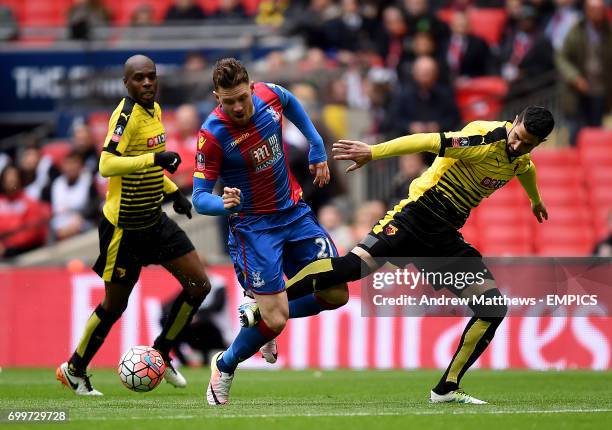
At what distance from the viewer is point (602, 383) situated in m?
12.4

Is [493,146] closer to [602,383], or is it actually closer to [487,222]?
[602,383]

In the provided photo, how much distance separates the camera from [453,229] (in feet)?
33.7

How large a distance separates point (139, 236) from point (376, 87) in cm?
813

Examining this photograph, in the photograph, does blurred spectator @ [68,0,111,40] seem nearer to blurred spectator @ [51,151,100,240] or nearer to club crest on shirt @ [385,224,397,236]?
blurred spectator @ [51,151,100,240]

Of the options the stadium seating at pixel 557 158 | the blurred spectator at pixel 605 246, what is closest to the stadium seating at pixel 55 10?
the stadium seating at pixel 557 158

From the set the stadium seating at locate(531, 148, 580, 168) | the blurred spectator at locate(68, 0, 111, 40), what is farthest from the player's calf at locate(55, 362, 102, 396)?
the blurred spectator at locate(68, 0, 111, 40)

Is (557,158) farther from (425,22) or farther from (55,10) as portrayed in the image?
(55,10)

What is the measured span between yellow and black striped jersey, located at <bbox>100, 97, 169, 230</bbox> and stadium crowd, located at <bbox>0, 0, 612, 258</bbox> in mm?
5458

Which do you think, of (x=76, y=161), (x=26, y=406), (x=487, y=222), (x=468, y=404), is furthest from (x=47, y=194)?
(x=468, y=404)

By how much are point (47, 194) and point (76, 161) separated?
101cm

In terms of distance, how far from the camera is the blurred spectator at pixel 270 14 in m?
22.2

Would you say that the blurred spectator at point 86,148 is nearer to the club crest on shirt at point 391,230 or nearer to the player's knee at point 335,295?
the player's knee at point 335,295

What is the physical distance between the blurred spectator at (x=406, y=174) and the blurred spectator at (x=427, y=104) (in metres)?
0.60

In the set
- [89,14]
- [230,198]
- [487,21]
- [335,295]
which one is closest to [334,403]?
[335,295]
